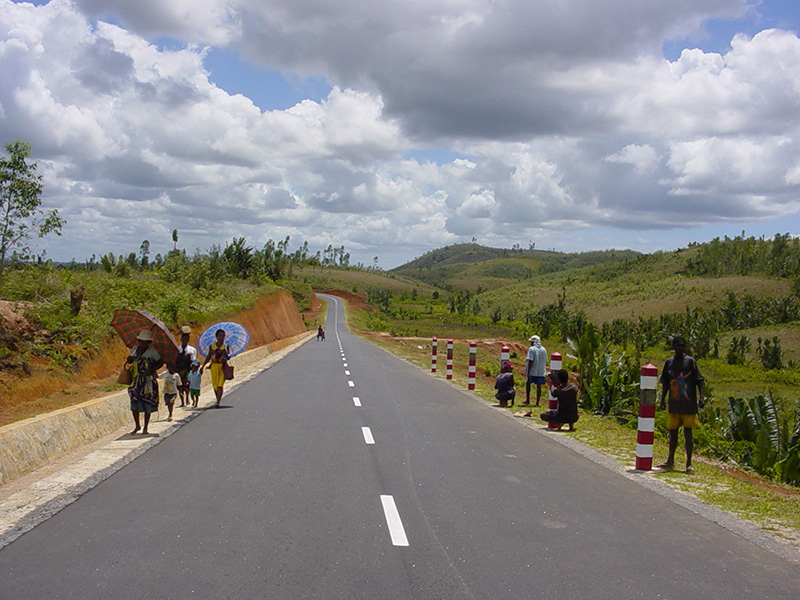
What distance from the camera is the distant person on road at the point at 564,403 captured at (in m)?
13.1

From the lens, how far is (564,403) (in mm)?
13203

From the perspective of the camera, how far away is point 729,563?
227 inches

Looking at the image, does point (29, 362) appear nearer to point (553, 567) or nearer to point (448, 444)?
point (448, 444)

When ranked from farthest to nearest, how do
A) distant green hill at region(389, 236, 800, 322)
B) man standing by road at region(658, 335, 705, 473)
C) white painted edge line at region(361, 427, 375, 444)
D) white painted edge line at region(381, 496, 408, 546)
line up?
distant green hill at region(389, 236, 800, 322)
white painted edge line at region(361, 427, 375, 444)
man standing by road at region(658, 335, 705, 473)
white painted edge line at region(381, 496, 408, 546)

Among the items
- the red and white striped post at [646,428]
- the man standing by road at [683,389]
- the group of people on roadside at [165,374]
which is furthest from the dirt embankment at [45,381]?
the man standing by road at [683,389]

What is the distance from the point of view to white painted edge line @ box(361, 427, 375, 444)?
36.1 feet

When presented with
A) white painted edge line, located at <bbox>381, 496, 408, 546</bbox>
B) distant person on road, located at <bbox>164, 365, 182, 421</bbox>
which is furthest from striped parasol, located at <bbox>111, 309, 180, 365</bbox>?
white painted edge line, located at <bbox>381, 496, 408, 546</bbox>

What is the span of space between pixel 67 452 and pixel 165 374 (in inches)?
145

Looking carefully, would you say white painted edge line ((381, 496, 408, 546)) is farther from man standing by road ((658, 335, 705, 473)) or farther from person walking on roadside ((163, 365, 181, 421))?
person walking on roadside ((163, 365, 181, 421))

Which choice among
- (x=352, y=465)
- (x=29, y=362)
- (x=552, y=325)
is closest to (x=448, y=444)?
(x=352, y=465)

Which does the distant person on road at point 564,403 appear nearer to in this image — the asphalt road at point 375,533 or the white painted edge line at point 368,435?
the asphalt road at point 375,533

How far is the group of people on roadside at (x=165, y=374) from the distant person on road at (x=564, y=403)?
7187 millimetres

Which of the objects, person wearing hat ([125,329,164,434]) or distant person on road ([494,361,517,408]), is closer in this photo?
person wearing hat ([125,329,164,434])

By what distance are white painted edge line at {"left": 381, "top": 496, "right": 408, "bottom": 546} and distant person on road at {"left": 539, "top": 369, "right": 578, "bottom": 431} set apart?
6.49m
